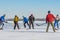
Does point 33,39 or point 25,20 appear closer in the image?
point 33,39

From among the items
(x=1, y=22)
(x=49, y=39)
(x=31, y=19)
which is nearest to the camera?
(x=49, y=39)

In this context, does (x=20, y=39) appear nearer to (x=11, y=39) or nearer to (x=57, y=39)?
(x=11, y=39)

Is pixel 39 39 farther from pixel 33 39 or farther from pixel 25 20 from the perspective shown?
pixel 25 20

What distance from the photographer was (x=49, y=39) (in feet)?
37.6

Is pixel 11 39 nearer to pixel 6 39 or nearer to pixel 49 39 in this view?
pixel 6 39

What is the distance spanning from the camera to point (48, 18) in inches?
636

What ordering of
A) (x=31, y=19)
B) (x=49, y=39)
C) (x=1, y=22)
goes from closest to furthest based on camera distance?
(x=49, y=39) < (x=1, y=22) < (x=31, y=19)

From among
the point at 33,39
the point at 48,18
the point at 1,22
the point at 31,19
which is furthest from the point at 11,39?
the point at 31,19

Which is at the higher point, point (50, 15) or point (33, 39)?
point (50, 15)

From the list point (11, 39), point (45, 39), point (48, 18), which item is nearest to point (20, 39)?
point (11, 39)

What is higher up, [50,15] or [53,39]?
[50,15]

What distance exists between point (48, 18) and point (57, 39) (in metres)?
4.78

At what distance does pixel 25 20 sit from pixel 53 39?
1096 cm

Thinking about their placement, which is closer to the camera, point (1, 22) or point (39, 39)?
point (39, 39)
